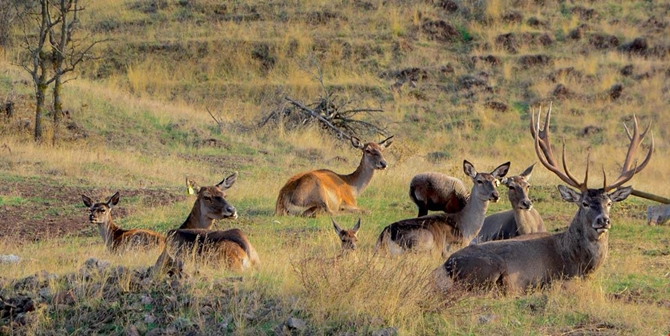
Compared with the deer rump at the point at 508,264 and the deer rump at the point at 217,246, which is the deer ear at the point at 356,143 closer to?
the deer rump at the point at 217,246

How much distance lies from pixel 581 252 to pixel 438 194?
5334 millimetres

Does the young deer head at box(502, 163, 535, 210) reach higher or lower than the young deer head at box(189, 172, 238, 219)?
higher

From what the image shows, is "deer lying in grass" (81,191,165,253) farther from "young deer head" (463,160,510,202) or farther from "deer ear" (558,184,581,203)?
"deer ear" (558,184,581,203)

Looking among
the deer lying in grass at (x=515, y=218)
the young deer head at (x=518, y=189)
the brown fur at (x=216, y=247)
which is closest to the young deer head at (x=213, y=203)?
the brown fur at (x=216, y=247)

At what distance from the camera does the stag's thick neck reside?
420 inches

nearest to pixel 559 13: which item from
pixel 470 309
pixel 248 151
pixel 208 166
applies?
pixel 248 151

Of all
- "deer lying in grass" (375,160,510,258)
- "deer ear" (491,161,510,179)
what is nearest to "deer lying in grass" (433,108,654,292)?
"deer lying in grass" (375,160,510,258)

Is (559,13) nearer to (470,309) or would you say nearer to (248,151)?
(248,151)

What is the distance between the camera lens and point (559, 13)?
35281 mm

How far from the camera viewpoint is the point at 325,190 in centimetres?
1662

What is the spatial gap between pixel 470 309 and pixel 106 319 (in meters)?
3.16

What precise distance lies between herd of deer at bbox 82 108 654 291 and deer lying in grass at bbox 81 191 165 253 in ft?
0.04

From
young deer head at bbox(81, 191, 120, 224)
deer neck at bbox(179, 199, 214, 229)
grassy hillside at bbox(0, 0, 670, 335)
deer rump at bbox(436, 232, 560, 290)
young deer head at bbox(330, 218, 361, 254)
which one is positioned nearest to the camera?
grassy hillside at bbox(0, 0, 670, 335)

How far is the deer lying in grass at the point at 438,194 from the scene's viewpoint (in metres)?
15.9
